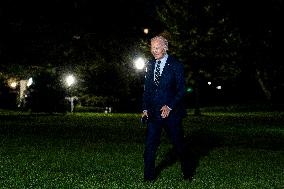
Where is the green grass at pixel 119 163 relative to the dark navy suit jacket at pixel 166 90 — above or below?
below

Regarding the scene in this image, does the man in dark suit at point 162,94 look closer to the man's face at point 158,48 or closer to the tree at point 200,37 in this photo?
the man's face at point 158,48

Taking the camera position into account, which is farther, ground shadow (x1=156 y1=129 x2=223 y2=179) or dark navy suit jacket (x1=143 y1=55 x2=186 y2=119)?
ground shadow (x1=156 y1=129 x2=223 y2=179)

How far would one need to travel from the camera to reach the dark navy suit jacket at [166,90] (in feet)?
31.4

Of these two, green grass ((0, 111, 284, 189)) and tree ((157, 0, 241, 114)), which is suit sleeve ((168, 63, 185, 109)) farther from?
tree ((157, 0, 241, 114))

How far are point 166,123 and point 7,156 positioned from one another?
5.32 meters

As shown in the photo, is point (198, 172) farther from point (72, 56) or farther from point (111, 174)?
point (72, 56)

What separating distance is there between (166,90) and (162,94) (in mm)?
94

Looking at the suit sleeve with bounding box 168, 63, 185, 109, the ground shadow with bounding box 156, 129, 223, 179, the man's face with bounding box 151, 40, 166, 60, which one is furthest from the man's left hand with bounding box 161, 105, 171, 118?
the ground shadow with bounding box 156, 129, 223, 179

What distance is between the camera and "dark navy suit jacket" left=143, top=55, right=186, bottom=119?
957 cm

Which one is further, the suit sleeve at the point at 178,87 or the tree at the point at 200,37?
the tree at the point at 200,37

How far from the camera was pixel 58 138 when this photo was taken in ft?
64.4

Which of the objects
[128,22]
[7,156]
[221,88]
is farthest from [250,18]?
[7,156]

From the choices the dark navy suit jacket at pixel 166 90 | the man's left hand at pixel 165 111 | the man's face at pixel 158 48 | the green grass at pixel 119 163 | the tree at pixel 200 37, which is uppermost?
the tree at pixel 200 37

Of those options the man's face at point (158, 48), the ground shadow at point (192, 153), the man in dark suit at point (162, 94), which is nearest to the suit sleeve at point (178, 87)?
the man in dark suit at point (162, 94)
